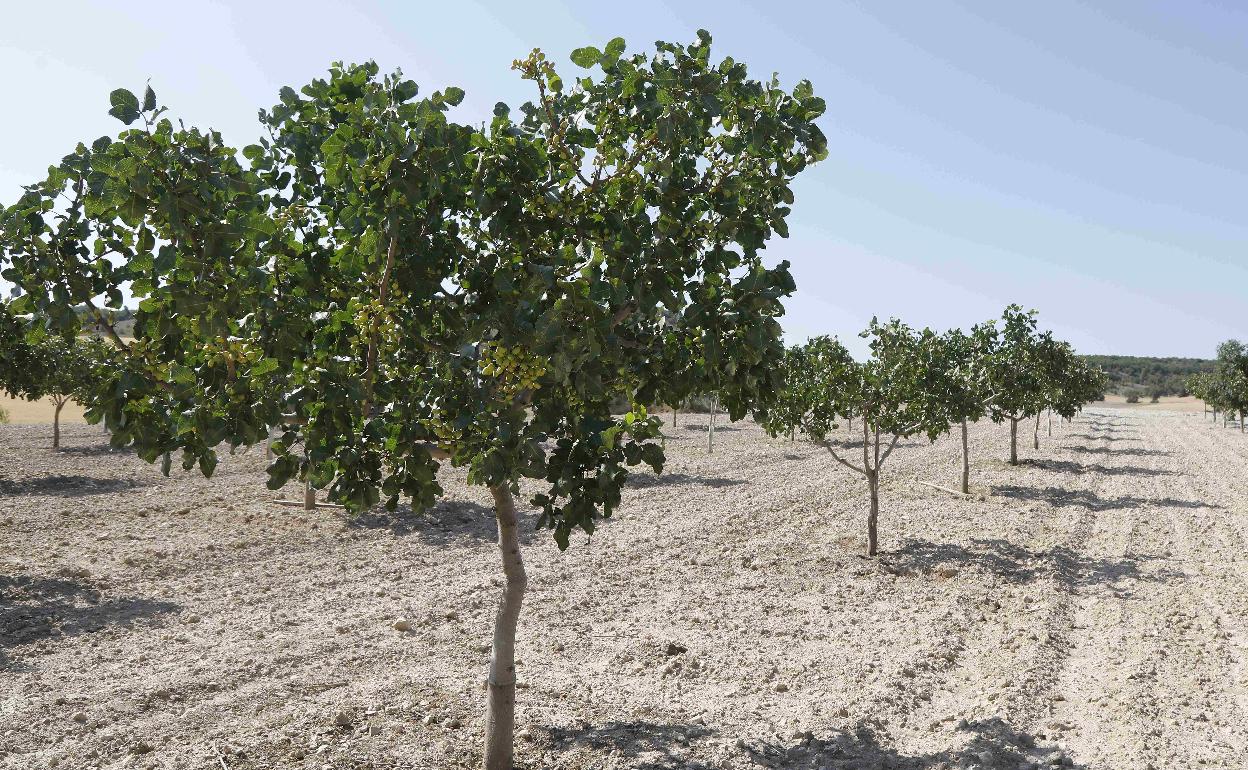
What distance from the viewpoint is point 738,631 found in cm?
1171

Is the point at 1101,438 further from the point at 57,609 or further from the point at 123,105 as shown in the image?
the point at 123,105

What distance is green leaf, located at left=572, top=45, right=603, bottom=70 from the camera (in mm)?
5594

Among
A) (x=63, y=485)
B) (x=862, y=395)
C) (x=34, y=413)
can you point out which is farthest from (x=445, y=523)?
(x=34, y=413)

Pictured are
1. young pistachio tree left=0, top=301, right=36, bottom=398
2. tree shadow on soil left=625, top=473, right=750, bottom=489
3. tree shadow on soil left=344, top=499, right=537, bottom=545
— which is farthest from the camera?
tree shadow on soil left=625, top=473, right=750, bottom=489

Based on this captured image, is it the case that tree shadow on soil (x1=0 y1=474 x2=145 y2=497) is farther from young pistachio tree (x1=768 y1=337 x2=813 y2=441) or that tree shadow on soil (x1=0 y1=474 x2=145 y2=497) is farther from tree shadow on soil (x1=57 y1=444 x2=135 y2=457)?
young pistachio tree (x1=768 y1=337 x2=813 y2=441)

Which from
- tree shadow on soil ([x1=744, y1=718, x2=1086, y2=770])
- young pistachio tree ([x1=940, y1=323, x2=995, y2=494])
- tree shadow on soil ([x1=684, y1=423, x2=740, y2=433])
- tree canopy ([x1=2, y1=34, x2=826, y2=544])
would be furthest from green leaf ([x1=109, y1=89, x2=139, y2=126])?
tree shadow on soil ([x1=684, y1=423, x2=740, y2=433])

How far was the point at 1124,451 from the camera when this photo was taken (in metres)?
40.9

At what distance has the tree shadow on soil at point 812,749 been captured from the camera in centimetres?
766

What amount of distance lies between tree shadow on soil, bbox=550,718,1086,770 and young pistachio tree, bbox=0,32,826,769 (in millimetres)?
3421

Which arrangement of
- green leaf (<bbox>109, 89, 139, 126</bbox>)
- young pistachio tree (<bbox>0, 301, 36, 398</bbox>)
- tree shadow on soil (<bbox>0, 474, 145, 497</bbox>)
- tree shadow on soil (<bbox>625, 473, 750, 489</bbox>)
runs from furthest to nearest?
tree shadow on soil (<bbox>625, 473, 750, 489</bbox>) → tree shadow on soil (<bbox>0, 474, 145, 497</bbox>) → young pistachio tree (<bbox>0, 301, 36, 398</bbox>) → green leaf (<bbox>109, 89, 139, 126</bbox>)

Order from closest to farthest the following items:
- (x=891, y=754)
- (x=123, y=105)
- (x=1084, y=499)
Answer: (x=123, y=105), (x=891, y=754), (x=1084, y=499)

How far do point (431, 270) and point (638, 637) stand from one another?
23.4ft

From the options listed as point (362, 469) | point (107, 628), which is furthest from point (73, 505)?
point (362, 469)

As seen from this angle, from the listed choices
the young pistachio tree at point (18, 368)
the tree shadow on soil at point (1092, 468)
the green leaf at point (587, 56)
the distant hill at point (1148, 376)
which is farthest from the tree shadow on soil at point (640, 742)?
the distant hill at point (1148, 376)
